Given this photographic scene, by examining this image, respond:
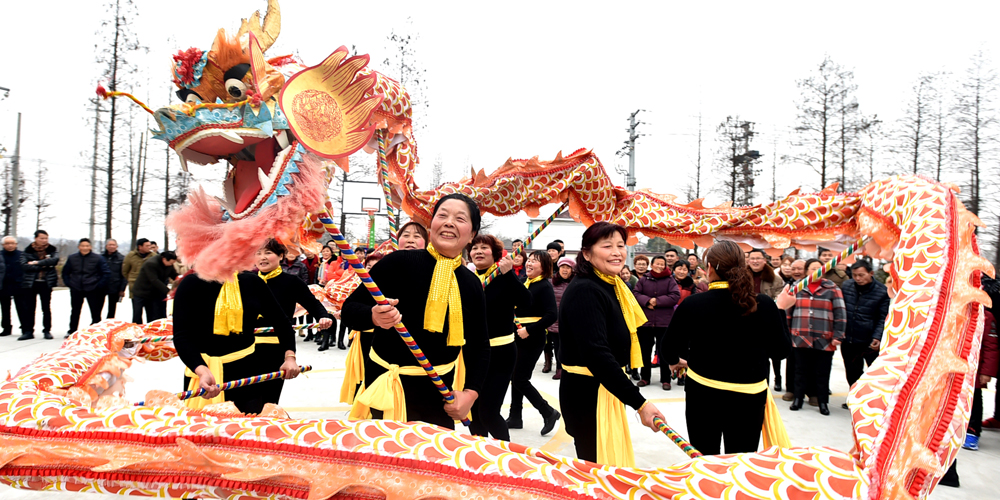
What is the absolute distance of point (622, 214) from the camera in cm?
398

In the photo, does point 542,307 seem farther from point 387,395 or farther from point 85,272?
point 85,272

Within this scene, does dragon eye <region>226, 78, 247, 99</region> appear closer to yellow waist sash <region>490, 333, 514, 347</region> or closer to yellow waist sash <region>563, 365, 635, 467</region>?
yellow waist sash <region>563, 365, 635, 467</region>

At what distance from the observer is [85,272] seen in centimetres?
861

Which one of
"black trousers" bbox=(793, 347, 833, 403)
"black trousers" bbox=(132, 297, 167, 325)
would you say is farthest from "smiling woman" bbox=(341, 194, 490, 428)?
"black trousers" bbox=(132, 297, 167, 325)

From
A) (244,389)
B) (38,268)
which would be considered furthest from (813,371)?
(38,268)

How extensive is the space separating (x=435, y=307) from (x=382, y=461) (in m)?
0.91

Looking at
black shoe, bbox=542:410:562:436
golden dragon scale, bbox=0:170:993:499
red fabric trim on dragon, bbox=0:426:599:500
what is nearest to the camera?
golden dragon scale, bbox=0:170:993:499

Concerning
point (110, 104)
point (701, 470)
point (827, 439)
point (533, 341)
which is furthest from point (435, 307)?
point (110, 104)

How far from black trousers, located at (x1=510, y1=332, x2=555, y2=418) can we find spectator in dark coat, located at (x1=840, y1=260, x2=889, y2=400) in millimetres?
3350

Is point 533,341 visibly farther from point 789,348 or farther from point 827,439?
point 827,439

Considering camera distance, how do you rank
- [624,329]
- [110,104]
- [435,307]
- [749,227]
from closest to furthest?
[435,307] → [624,329] → [749,227] → [110,104]

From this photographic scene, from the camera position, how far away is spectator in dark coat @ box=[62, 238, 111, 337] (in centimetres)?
852

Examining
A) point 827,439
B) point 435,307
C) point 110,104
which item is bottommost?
point 827,439

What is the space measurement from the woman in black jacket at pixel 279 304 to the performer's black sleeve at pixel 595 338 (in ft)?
6.19
